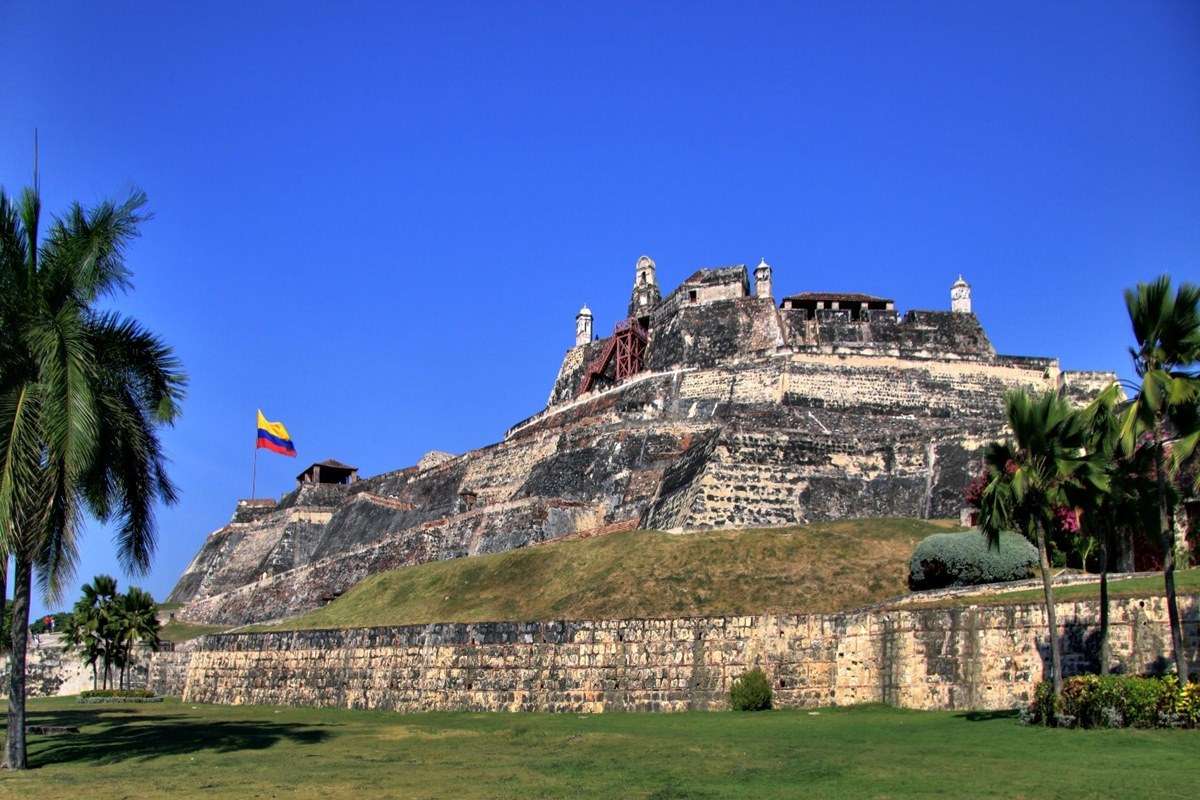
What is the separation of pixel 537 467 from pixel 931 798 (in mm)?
39500

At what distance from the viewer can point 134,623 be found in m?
44.0

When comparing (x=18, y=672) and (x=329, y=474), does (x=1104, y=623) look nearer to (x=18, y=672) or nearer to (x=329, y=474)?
(x=18, y=672)

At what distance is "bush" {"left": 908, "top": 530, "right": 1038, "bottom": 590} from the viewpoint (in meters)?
26.4

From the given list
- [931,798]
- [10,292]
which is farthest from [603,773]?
[10,292]

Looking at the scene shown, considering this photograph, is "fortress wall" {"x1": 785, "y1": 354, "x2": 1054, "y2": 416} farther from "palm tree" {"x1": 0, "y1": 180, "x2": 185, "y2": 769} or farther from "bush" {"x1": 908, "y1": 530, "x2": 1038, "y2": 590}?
"palm tree" {"x1": 0, "y1": 180, "x2": 185, "y2": 769}

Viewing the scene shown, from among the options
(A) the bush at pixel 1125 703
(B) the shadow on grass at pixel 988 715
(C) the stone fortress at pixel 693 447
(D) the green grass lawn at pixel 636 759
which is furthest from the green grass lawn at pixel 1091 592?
(C) the stone fortress at pixel 693 447

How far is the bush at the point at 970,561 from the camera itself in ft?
86.5

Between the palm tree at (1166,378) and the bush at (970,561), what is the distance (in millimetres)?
7912

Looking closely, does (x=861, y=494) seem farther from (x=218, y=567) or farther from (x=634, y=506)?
(x=218, y=567)

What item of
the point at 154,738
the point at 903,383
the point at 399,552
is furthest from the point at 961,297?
the point at 154,738

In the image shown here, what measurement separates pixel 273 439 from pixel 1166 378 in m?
61.1

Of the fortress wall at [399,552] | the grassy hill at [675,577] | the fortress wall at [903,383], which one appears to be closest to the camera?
the grassy hill at [675,577]

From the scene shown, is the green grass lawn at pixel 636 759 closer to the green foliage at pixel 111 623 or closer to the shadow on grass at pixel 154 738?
the shadow on grass at pixel 154 738

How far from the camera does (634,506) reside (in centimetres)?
4275
